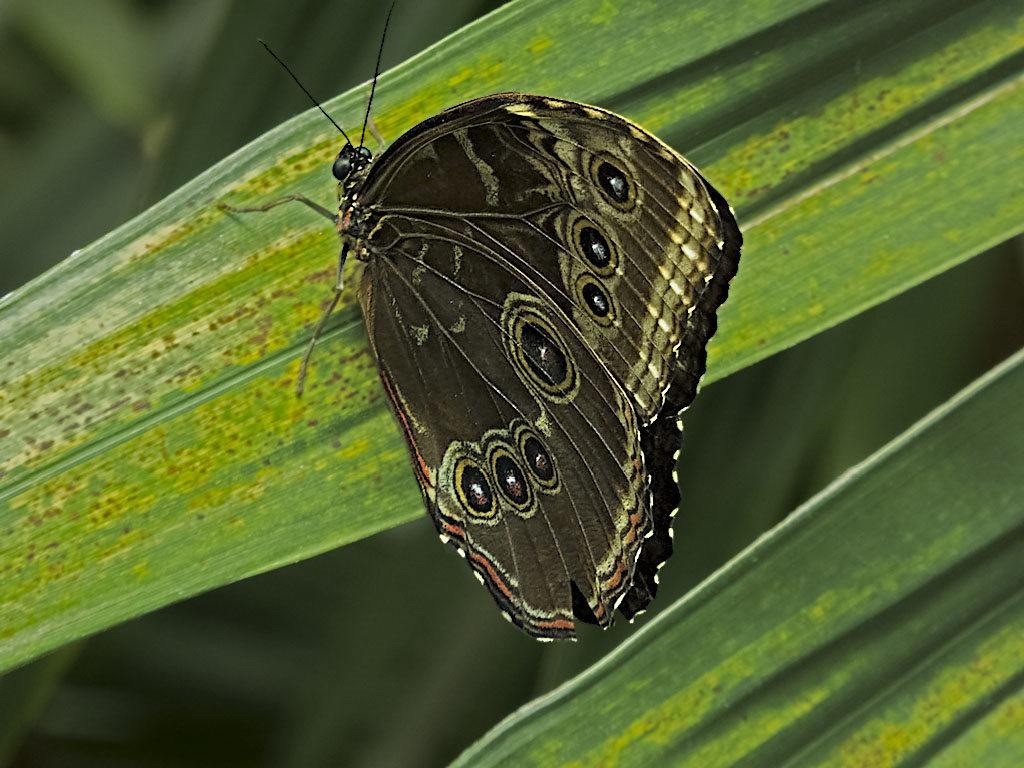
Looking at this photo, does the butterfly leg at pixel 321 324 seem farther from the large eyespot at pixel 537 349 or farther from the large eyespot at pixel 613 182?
the large eyespot at pixel 613 182

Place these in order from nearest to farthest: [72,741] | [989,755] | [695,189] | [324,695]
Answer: [695,189] → [989,755] → [324,695] → [72,741]

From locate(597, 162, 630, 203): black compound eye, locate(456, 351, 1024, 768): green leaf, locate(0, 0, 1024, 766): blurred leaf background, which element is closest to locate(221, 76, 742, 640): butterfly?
locate(597, 162, 630, 203): black compound eye

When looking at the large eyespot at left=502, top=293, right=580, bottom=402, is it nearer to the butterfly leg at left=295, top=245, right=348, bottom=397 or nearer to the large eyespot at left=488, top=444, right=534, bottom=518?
the large eyespot at left=488, top=444, right=534, bottom=518

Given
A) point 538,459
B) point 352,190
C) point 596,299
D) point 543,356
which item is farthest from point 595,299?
point 352,190

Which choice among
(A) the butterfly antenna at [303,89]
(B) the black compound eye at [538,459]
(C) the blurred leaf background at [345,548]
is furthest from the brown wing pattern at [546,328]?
(C) the blurred leaf background at [345,548]

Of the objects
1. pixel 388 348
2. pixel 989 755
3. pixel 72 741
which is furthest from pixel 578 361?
pixel 72 741

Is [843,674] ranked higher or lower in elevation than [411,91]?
lower

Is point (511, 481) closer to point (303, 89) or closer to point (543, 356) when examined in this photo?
point (543, 356)

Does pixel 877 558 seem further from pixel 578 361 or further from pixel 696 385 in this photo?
A: pixel 578 361
